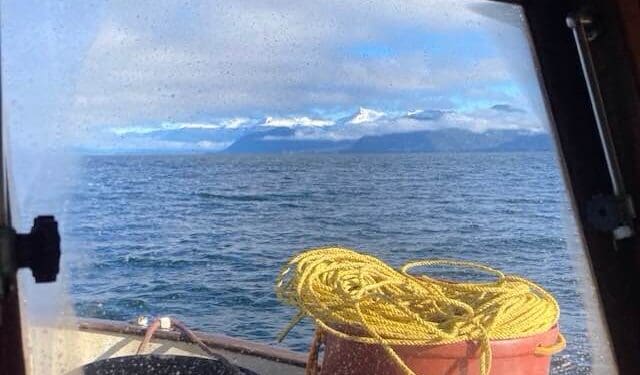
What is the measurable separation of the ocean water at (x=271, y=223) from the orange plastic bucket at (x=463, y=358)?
0.22ft

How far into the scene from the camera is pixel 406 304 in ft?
6.19

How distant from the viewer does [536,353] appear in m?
1.72

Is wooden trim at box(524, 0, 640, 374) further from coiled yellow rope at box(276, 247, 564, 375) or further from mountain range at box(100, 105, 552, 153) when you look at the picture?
coiled yellow rope at box(276, 247, 564, 375)

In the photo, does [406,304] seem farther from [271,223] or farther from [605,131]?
[271,223]

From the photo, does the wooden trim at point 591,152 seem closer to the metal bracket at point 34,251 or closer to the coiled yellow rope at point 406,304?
the coiled yellow rope at point 406,304

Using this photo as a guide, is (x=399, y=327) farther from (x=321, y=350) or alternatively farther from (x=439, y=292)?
(x=321, y=350)

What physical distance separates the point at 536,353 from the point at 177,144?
0.95 meters

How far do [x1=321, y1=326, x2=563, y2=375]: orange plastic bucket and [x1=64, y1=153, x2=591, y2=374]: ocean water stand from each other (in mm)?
68

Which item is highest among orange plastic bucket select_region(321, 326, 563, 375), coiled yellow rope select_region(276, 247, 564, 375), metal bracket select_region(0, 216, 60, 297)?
metal bracket select_region(0, 216, 60, 297)

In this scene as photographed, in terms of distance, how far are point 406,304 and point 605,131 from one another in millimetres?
878

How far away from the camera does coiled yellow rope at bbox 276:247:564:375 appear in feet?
5.72

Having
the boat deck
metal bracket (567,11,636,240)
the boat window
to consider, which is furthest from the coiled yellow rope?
metal bracket (567,11,636,240)

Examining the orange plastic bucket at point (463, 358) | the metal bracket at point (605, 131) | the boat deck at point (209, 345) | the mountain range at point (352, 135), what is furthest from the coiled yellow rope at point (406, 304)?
the metal bracket at point (605, 131)

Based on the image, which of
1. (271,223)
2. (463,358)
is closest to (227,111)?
(463,358)
